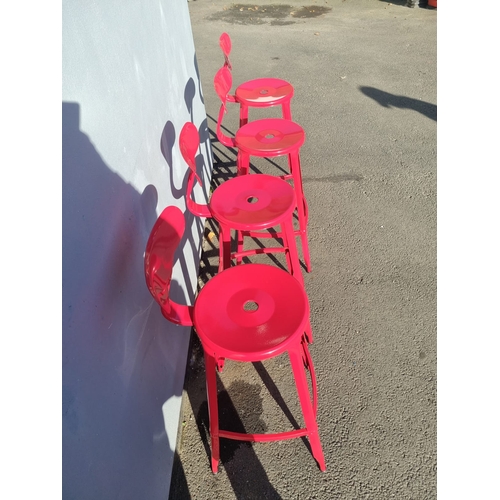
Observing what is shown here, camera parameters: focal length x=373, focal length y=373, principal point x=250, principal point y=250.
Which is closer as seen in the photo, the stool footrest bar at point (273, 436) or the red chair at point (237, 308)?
the red chair at point (237, 308)

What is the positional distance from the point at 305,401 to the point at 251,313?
556mm

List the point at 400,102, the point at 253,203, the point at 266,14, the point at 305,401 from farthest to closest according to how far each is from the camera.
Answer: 1. the point at 266,14
2. the point at 400,102
3. the point at 253,203
4. the point at 305,401

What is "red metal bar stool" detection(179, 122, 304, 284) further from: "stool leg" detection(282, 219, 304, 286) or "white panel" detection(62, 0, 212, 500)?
"white panel" detection(62, 0, 212, 500)

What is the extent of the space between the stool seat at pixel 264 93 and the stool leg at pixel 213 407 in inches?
79.3

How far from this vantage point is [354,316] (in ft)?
9.29

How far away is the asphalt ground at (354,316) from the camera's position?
2.08m

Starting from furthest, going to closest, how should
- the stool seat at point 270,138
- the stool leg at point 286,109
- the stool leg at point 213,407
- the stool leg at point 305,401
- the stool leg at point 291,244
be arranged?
the stool leg at point 286,109 → the stool seat at point 270,138 → the stool leg at point 291,244 → the stool leg at point 213,407 → the stool leg at point 305,401

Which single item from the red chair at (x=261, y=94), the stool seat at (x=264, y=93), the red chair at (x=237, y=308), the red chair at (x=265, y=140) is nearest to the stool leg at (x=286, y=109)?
the red chair at (x=261, y=94)

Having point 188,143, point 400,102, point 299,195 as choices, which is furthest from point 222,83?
point 400,102

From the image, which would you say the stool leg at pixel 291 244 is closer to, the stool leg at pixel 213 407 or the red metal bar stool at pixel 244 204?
the red metal bar stool at pixel 244 204

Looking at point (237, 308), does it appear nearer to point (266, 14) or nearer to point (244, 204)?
point (244, 204)

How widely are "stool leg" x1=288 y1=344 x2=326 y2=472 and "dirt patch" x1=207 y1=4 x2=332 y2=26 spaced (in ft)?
29.6

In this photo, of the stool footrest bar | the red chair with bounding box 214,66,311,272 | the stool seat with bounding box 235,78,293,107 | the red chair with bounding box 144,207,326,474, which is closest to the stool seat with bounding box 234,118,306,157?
the red chair with bounding box 214,66,311,272
